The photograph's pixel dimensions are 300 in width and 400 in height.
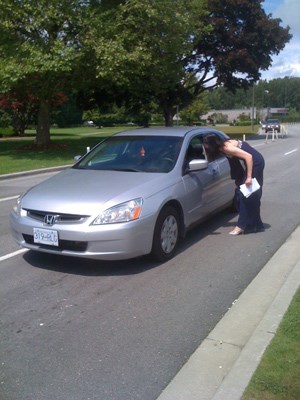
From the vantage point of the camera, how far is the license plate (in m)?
5.20

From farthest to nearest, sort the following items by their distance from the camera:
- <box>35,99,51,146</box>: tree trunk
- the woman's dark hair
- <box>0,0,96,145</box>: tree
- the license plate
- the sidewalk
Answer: <box>35,99,51,146</box>: tree trunk < <box>0,0,96,145</box>: tree < the woman's dark hair < the license plate < the sidewalk

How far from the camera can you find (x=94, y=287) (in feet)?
16.5

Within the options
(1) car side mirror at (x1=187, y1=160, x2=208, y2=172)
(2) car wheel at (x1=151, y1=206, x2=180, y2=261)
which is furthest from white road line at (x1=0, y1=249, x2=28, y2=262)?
(1) car side mirror at (x1=187, y1=160, x2=208, y2=172)

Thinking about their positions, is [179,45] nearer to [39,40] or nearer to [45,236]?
[39,40]

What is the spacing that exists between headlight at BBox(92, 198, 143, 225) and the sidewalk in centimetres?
139

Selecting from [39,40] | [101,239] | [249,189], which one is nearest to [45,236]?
[101,239]

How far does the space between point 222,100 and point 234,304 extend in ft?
571

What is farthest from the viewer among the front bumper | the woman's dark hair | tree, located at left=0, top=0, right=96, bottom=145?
tree, located at left=0, top=0, right=96, bottom=145

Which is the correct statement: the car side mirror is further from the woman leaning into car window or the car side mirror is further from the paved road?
the paved road

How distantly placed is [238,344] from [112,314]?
119cm

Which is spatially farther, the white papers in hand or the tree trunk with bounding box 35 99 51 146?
the tree trunk with bounding box 35 99 51 146

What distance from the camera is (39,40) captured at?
19.5 metres

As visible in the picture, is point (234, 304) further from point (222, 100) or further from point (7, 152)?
point (222, 100)

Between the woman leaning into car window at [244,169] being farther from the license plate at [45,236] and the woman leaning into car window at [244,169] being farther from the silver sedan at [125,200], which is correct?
the license plate at [45,236]
